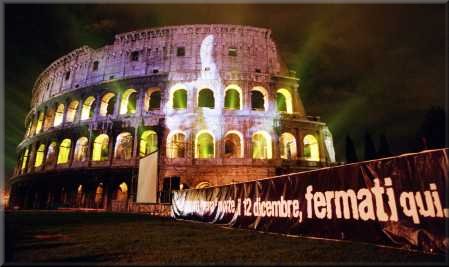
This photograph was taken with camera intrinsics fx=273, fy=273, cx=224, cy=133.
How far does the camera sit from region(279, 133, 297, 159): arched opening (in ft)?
79.7

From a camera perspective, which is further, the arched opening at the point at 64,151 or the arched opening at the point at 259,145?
the arched opening at the point at 64,151

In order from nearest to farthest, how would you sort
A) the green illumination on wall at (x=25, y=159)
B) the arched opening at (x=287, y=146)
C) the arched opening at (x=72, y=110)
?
the arched opening at (x=287, y=146) < the arched opening at (x=72, y=110) < the green illumination on wall at (x=25, y=159)

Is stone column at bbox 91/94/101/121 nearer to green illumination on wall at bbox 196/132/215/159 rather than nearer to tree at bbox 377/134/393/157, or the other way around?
green illumination on wall at bbox 196/132/215/159

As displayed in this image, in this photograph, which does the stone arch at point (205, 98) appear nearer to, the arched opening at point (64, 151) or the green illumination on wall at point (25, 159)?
the arched opening at point (64, 151)

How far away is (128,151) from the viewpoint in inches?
1051

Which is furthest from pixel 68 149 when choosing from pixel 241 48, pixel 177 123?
pixel 241 48

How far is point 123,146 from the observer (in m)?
26.6

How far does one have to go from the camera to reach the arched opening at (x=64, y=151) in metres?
26.5

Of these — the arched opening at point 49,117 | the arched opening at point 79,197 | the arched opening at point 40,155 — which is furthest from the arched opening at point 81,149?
the arched opening at point 49,117

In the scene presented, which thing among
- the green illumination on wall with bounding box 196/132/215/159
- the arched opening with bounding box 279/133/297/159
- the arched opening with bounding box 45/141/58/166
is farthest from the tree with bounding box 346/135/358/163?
the arched opening with bounding box 45/141/58/166

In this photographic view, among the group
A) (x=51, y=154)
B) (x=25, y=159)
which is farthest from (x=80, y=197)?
(x=25, y=159)

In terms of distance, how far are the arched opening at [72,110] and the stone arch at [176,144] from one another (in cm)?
1203

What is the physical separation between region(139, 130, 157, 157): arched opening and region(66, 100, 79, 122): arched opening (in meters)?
9.80

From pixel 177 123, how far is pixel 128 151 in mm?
7002
